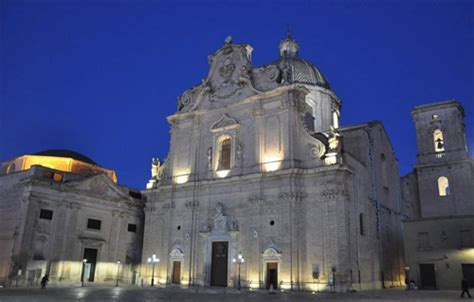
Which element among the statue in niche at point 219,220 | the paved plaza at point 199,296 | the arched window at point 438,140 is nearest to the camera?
the paved plaza at point 199,296

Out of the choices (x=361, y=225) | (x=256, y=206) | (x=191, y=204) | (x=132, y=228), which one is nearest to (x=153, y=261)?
(x=191, y=204)

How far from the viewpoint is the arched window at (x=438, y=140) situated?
39366mm

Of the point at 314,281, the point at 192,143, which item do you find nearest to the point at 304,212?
the point at 314,281

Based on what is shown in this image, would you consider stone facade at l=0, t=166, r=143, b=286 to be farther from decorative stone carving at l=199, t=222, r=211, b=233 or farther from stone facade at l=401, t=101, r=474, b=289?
stone facade at l=401, t=101, r=474, b=289

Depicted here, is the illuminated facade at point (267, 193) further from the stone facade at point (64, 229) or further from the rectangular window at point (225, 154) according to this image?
the stone facade at point (64, 229)

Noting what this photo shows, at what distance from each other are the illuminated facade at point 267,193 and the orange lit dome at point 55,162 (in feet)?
29.8

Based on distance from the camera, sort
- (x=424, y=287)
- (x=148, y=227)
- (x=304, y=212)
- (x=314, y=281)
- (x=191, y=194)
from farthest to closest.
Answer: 1. (x=148, y=227)
2. (x=191, y=194)
3. (x=424, y=287)
4. (x=304, y=212)
5. (x=314, y=281)

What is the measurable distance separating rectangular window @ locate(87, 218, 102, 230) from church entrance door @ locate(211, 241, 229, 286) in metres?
11.4

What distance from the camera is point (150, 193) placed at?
36531 mm

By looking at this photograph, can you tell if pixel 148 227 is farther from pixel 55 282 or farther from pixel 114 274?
pixel 55 282

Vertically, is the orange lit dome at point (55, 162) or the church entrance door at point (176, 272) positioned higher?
the orange lit dome at point (55, 162)

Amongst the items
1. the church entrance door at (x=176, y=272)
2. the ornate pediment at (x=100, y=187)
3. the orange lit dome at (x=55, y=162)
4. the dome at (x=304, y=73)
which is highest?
the dome at (x=304, y=73)

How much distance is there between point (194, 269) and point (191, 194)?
5898 millimetres

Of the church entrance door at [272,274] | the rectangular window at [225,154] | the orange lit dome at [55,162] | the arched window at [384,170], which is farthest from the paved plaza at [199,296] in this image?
the orange lit dome at [55,162]
